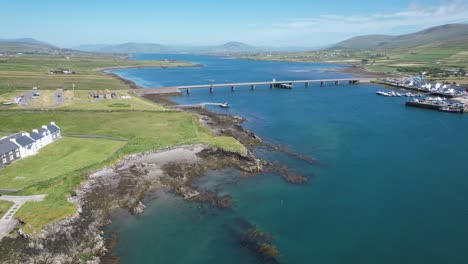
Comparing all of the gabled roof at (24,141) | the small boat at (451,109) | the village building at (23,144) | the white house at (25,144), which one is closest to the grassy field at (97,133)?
the white house at (25,144)

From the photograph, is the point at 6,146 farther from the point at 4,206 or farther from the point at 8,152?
the point at 4,206

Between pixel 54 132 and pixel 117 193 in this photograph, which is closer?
pixel 117 193

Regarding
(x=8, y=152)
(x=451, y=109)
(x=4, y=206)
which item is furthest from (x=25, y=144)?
(x=451, y=109)

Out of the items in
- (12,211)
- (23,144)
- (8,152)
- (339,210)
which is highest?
(23,144)

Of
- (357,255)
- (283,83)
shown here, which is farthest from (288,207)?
(283,83)

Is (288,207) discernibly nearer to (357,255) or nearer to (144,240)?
(357,255)

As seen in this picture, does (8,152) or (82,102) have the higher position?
(82,102)

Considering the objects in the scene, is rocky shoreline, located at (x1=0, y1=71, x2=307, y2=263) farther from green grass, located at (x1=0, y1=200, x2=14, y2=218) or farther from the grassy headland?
green grass, located at (x1=0, y1=200, x2=14, y2=218)
